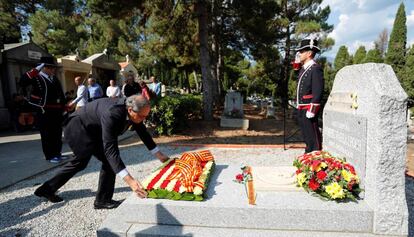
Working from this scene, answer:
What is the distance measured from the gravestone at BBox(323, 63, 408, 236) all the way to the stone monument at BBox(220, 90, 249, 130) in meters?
7.04

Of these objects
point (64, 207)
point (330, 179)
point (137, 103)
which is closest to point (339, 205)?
point (330, 179)

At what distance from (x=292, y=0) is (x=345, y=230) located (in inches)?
824

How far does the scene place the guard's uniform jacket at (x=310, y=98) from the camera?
3.71 m

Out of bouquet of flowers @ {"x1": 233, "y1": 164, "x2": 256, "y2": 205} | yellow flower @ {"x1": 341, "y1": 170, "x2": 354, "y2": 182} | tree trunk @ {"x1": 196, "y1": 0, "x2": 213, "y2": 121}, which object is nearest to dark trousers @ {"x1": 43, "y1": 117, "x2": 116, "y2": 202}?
bouquet of flowers @ {"x1": 233, "y1": 164, "x2": 256, "y2": 205}

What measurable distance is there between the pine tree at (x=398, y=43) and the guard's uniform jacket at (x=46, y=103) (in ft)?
72.1

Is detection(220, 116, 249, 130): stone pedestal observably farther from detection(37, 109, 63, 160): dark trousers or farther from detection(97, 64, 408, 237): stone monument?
detection(97, 64, 408, 237): stone monument

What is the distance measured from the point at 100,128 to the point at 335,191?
96.7 inches

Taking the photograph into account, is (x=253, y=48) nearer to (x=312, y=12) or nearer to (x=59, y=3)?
(x=312, y=12)

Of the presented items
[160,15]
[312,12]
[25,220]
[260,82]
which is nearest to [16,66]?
[160,15]

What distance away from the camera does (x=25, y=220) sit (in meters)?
3.06

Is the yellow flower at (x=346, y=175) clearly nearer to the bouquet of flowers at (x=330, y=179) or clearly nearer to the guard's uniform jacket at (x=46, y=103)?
the bouquet of flowers at (x=330, y=179)

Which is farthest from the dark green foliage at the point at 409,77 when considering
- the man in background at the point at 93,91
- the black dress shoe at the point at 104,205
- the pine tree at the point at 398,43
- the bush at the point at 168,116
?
the black dress shoe at the point at 104,205

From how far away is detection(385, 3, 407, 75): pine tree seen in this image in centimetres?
1998

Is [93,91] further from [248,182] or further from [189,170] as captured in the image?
[248,182]
